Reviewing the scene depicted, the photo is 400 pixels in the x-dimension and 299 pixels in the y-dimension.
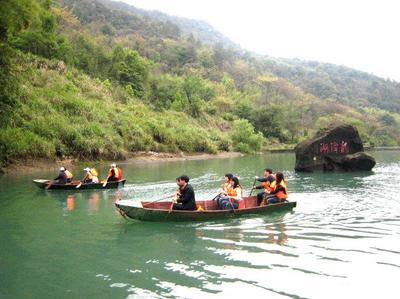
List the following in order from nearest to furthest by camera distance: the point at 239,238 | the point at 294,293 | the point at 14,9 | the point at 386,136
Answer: the point at 294,293
the point at 239,238
the point at 14,9
the point at 386,136

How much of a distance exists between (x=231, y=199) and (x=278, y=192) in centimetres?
231

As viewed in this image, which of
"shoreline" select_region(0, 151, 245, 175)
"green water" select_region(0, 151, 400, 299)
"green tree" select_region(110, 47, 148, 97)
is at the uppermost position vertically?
"green tree" select_region(110, 47, 148, 97)

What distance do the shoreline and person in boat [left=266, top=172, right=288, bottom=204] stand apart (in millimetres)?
21985

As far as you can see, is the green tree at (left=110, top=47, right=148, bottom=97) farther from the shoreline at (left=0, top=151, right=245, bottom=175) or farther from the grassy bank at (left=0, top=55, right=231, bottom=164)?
the shoreline at (left=0, top=151, right=245, bottom=175)

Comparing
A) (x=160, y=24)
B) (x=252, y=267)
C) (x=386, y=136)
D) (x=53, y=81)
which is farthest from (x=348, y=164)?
(x=160, y=24)

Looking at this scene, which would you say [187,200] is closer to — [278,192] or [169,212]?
[169,212]

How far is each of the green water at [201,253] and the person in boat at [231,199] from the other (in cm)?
71

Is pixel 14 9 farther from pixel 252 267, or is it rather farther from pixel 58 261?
pixel 252 267

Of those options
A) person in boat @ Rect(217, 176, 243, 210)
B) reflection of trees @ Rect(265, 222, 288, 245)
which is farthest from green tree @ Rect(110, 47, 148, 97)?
reflection of trees @ Rect(265, 222, 288, 245)

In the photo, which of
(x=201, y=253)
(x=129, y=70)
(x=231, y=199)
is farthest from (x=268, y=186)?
(x=129, y=70)

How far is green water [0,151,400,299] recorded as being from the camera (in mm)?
8922

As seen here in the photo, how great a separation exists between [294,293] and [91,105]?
42.6 m

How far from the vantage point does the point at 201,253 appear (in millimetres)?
11562

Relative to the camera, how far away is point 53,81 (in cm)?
5000
